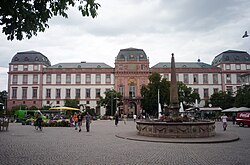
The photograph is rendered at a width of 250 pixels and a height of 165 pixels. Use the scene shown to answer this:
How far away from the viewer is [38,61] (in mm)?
75312

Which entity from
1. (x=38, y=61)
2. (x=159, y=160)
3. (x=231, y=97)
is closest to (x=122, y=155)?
(x=159, y=160)

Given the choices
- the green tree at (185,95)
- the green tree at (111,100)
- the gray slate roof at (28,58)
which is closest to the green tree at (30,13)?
the green tree at (111,100)

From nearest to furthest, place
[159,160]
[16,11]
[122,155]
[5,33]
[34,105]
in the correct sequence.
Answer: [16,11] < [5,33] < [159,160] < [122,155] < [34,105]

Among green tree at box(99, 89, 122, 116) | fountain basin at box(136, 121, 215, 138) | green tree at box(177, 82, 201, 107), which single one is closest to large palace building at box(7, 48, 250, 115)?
green tree at box(99, 89, 122, 116)

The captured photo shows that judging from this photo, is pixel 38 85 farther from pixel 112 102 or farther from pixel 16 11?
pixel 16 11

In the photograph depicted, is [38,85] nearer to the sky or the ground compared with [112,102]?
nearer to the sky

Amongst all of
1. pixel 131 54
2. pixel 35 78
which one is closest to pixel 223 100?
pixel 131 54

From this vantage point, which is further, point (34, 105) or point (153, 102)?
point (34, 105)

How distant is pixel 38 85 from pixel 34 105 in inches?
254

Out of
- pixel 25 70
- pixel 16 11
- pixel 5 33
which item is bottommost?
pixel 5 33

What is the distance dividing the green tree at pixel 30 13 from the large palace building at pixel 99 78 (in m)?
66.2

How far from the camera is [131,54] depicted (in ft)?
243

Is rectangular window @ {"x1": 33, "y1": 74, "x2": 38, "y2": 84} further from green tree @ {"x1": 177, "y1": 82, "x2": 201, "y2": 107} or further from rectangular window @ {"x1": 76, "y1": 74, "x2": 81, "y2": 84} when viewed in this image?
green tree @ {"x1": 177, "y1": 82, "x2": 201, "y2": 107}

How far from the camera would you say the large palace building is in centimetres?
7388
